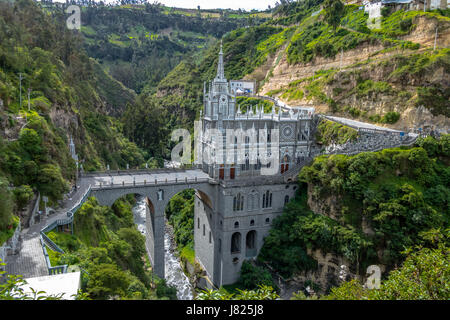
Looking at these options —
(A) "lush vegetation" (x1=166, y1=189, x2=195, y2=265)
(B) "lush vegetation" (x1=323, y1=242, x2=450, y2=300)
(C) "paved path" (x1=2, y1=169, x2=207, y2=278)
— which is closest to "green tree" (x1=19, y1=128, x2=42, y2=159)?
(C) "paved path" (x1=2, y1=169, x2=207, y2=278)

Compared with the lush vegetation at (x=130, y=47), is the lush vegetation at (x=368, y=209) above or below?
below

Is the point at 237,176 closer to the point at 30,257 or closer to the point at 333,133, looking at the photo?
the point at 333,133

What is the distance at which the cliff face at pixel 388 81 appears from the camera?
4959 cm

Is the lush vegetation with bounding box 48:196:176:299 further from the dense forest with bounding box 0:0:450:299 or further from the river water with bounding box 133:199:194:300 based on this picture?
the river water with bounding box 133:199:194:300

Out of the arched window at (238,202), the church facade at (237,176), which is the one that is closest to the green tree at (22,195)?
the church facade at (237,176)

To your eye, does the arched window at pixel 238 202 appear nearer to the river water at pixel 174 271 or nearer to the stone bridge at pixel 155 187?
the stone bridge at pixel 155 187

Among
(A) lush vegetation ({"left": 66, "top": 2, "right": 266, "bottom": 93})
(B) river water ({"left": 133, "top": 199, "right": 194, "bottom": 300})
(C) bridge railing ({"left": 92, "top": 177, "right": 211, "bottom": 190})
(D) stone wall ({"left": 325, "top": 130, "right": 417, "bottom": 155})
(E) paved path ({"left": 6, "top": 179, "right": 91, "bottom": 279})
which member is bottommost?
(B) river water ({"left": 133, "top": 199, "right": 194, "bottom": 300})

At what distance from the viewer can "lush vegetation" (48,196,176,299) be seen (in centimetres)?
2225

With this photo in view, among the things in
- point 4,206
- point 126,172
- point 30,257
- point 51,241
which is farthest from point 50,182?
point 126,172

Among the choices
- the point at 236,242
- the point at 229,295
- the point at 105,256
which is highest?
the point at 229,295

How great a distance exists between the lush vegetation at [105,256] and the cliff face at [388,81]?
4221 centimetres

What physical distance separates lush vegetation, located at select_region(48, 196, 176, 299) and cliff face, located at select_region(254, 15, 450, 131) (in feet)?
138

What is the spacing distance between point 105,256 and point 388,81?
165ft

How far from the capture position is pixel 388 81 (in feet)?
180
